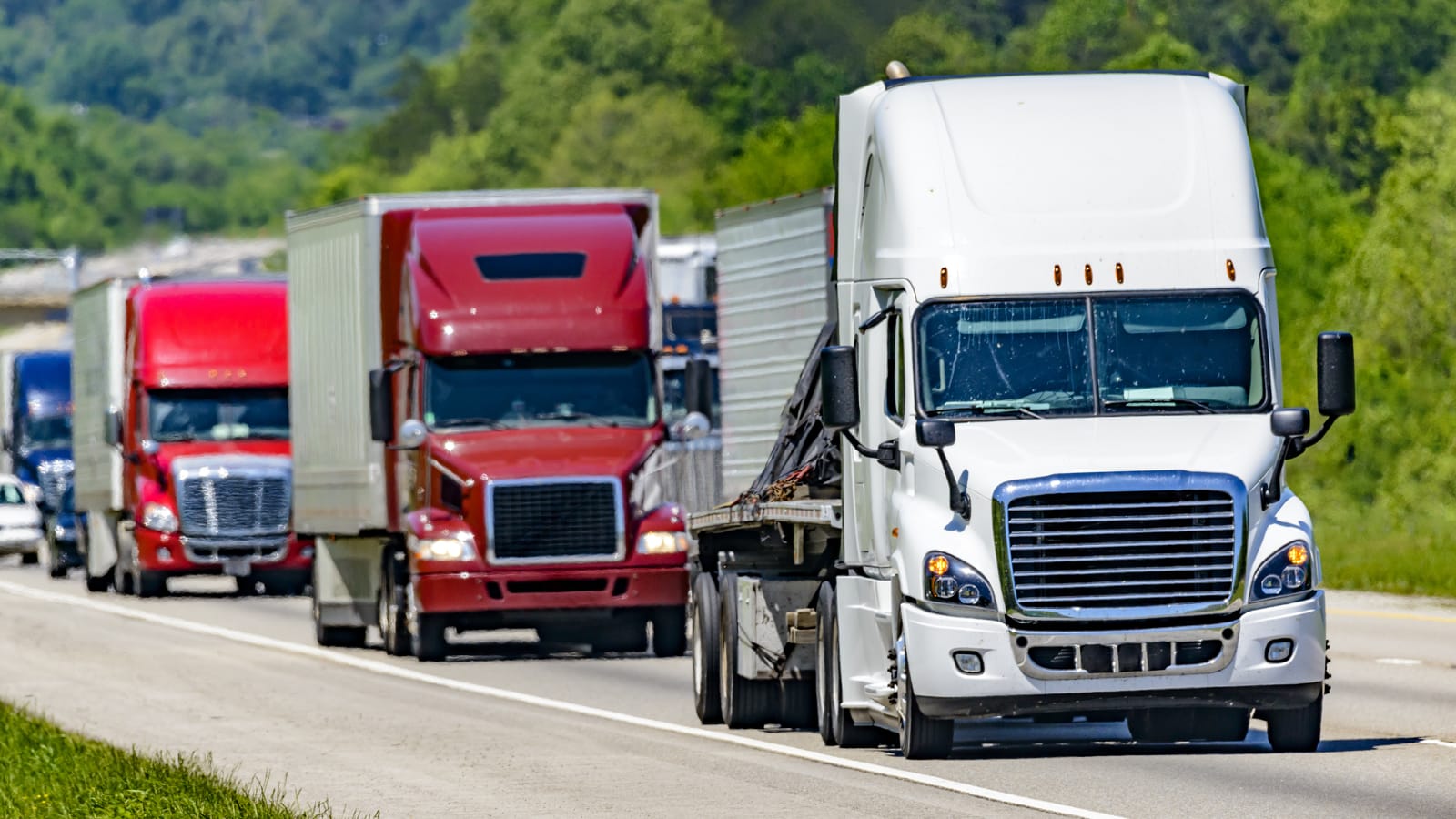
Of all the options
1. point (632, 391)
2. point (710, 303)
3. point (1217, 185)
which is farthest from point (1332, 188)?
point (1217, 185)

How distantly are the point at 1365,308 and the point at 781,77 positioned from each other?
74.6 m

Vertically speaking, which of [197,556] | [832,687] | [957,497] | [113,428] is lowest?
[197,556]

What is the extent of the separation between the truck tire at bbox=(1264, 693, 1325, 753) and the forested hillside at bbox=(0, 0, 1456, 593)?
16.3 metres

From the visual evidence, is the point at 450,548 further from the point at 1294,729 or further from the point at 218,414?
the point at 218,414

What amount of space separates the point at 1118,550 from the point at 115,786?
4787mm

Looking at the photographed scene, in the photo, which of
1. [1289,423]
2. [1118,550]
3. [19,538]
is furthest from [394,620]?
[19,538]

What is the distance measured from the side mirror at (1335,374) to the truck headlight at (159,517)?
24905mm

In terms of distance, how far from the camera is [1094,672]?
46.0 feet

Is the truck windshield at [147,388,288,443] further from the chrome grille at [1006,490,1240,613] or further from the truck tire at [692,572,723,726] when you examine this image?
the chrome grille at [1006,490,1240,613]

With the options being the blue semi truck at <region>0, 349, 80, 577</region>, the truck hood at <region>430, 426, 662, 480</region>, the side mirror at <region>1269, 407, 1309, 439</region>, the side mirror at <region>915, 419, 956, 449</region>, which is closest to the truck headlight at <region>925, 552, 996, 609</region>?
the side mirror at <region>915, 419, 956, 449</region>

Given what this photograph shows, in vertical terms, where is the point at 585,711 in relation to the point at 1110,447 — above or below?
below

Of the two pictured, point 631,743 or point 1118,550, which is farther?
point 631,743

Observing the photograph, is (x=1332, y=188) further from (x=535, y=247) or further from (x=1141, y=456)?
(x=1141, y=456)

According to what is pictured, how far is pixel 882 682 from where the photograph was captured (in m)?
15.0
